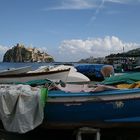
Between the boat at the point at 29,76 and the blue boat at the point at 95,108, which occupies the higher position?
the boat at the point at 29,76

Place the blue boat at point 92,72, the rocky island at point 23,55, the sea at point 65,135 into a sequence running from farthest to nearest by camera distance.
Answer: the rocky island at point 23,55 < the blue boat at point 92,72 < the sea at point 65,135

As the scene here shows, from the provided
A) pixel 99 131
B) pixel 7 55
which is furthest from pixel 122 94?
pixel 7 55

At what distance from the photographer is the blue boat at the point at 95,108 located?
9016 mm

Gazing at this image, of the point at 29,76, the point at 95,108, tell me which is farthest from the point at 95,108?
the point at 29,76

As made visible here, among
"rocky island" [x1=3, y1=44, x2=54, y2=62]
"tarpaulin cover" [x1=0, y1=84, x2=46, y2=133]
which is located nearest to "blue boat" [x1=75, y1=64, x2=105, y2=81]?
"tarpaulin cover" [x1=0, y1=84, x2=46, y2=133]

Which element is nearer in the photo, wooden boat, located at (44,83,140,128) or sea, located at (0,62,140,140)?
wooden boat, located at (44,83,140,128)

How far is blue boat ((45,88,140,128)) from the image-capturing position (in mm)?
9016

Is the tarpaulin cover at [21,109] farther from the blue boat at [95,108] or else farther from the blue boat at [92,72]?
the blue boat at [92,72]

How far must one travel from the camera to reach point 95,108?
9.15 metres

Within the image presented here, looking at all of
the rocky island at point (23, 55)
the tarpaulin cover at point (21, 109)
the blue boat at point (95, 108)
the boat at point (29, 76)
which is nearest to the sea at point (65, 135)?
the blue boat at point (95, 108)

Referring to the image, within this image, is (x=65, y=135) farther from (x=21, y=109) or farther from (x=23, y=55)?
(x=23, y=55)

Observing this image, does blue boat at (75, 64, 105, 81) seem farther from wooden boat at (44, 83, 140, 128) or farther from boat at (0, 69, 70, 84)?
wooden boat at (44, 83, 140, 128)

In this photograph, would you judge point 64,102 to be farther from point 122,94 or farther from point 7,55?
point 7,55

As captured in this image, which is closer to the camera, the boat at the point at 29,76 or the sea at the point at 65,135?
the sea at the point at 65,135
